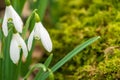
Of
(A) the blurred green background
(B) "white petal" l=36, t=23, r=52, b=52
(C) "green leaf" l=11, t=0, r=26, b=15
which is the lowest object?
(A) the blurred green background

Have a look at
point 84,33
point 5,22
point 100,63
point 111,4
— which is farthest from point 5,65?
point 111,4

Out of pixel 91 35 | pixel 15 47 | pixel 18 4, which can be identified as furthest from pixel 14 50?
pixel 91 35

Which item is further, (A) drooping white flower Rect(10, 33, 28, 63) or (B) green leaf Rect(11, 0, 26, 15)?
(B) green leaf Rect(11, 0, 26, 15)

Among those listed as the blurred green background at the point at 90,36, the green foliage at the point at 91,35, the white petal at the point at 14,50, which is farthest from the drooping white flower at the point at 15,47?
the green foliage at the point at 91,35

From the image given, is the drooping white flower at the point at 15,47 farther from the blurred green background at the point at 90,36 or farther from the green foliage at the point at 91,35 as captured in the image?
the green foliage at the point at 91,35

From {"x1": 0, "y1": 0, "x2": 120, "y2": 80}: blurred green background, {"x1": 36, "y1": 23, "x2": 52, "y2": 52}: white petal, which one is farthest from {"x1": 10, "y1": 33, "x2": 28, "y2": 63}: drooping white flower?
{"x1": 0, "y1": 0, "x2": 120, "y2": 80}: blurred green background

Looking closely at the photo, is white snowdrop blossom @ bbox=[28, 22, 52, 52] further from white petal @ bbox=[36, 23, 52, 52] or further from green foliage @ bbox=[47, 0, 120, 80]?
green foliage @ bbox=[47, 0, 120, 80]

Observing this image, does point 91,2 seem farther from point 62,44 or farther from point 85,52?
point 85,52

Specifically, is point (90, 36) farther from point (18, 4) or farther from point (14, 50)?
point (14, 50)
